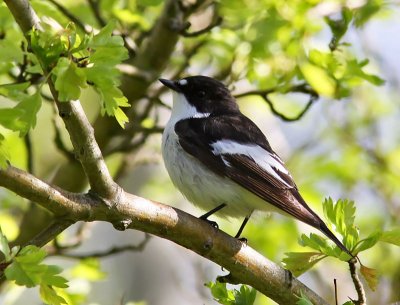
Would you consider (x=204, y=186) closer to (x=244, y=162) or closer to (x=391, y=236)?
(x=244, y=162)

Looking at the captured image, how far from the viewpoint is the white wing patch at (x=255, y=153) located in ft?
14.5

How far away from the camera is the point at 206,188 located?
4.34m

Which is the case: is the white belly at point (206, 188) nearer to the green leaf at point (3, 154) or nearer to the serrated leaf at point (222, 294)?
the serrated leaf at point (222, 294)

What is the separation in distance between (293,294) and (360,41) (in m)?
4.56

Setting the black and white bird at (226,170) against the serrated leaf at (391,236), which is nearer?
the serrated leaf at (391,236)

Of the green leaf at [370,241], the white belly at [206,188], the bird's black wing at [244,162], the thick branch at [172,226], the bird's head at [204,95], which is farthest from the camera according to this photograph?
the bird's head at [204,95]

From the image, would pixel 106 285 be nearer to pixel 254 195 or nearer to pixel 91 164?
pixel 254 195

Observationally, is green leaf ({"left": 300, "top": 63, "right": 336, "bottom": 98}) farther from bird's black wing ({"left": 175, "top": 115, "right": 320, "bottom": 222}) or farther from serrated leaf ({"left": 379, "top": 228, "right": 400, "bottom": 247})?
serrated leaf ({"left": 379, "top": 228, "right": 400, "bottom": 247})

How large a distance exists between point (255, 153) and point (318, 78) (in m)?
0.58

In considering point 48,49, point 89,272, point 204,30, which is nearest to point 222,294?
point 48,49

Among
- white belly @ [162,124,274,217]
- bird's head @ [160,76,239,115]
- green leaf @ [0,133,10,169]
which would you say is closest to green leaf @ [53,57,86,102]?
green leaf @ [0,133,10,169]

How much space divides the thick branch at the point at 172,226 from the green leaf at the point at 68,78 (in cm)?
34

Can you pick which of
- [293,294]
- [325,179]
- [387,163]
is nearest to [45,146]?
[325,179]

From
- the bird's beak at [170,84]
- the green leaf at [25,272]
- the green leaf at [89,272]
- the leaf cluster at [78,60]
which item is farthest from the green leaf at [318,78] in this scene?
the green leaf at [25,272]
